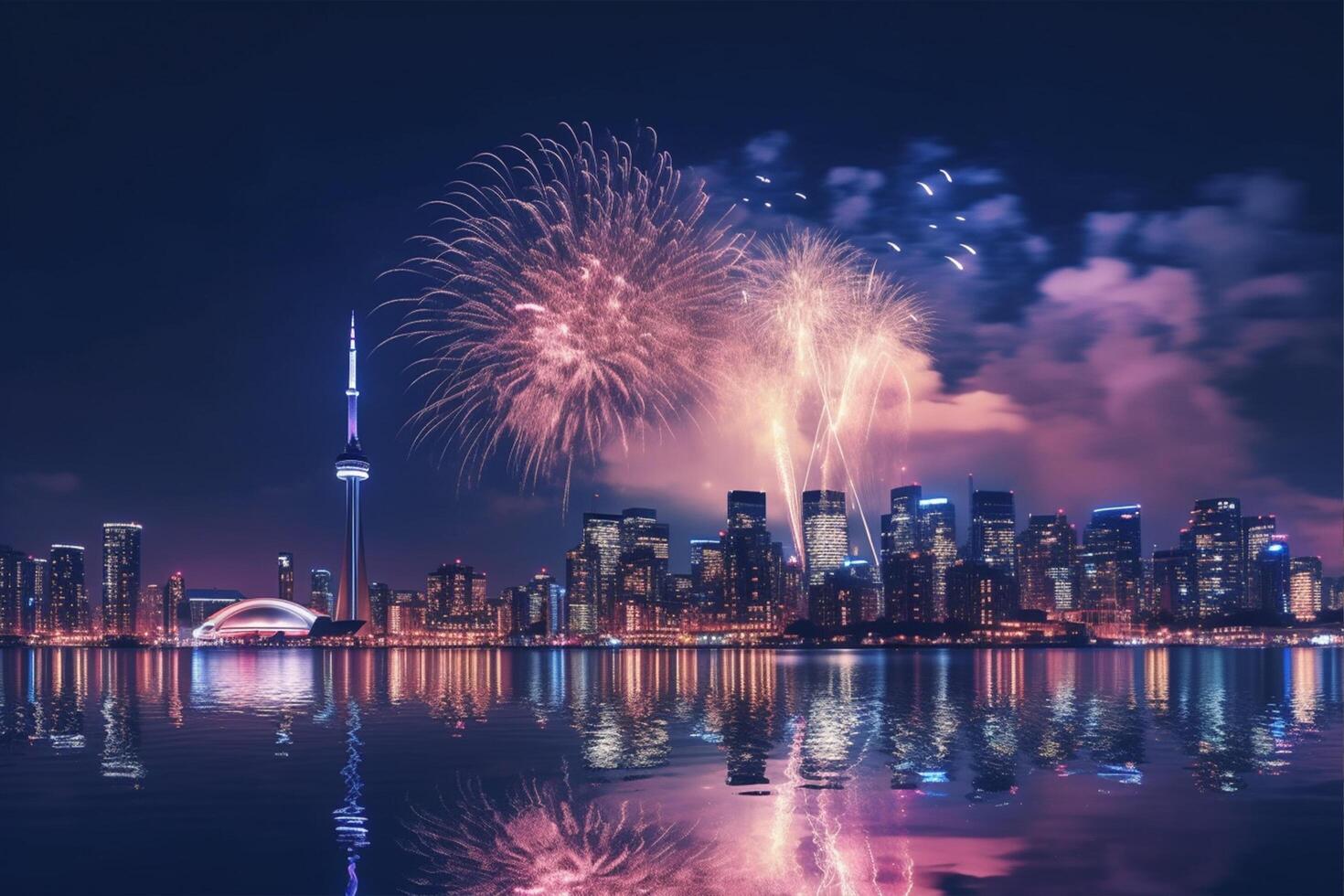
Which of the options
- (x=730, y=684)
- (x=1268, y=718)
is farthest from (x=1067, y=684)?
(x=1268, y=718)

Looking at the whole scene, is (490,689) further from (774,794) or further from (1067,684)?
(774,794)

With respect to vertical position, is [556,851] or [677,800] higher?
[556,851]

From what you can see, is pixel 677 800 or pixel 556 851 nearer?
pixel 556 851

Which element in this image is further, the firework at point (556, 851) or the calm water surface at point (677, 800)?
the calm water surface at point (677, 800)

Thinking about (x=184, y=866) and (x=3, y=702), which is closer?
(x=184, y=866)

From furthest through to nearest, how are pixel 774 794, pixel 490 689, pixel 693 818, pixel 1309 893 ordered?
pixel 490 689
pixel 774 794
pixel 693 818
pixel 1309 893
